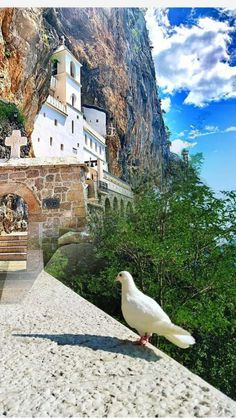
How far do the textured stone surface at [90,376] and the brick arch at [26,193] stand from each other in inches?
41.7

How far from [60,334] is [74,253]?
4.31 ft

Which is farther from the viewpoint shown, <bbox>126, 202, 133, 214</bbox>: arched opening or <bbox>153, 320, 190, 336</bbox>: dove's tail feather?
<bbox>126, 202, 133, 214</bbox>: arched opening

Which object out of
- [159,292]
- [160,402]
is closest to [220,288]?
[159,292]

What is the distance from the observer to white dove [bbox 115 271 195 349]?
1.51m

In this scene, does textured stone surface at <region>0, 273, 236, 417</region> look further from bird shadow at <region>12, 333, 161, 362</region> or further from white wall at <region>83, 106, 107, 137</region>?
white wall at <region>83, 106, 107, 137</region>

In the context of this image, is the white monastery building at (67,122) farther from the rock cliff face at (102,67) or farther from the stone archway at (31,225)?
the stone archway at (31,225)

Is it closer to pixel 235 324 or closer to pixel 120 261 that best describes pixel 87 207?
pixel 120 261

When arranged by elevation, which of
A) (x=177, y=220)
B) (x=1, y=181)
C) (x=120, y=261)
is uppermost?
(x=1, y=181)

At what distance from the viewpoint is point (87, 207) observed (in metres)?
3.10

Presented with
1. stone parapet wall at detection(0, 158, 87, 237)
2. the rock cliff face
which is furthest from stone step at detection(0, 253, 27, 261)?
the rock cliff face

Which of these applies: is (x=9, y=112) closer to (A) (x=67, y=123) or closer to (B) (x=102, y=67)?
(B) (x=102, y=67)

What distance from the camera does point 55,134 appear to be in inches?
248

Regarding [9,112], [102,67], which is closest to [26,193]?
[9,112]

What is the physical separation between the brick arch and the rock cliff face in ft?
5.15
